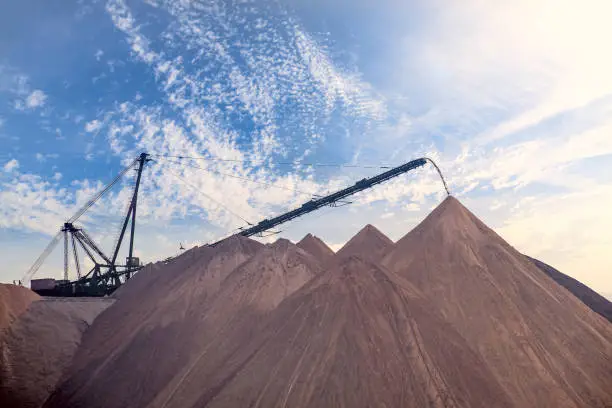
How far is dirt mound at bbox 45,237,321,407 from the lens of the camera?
20.3 metres

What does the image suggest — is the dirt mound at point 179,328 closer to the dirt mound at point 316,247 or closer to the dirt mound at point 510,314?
the dirt mound at point 316,247

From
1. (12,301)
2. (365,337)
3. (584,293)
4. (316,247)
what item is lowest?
(365,337)

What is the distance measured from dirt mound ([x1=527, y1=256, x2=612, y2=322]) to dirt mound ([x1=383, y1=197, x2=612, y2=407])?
13.7 meters

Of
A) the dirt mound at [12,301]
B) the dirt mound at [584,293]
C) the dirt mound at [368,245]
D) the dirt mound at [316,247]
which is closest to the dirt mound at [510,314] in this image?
the dirt mound at [368,245]

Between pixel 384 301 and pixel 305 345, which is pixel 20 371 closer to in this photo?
pixel 305 345

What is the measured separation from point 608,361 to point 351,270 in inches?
475

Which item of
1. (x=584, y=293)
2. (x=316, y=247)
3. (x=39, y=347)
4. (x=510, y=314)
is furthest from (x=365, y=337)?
(x=584, y=293)

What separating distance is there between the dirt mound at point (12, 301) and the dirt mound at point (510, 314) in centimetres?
2579

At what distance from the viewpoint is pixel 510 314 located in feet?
62.2

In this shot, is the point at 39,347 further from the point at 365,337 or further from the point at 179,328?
the point at 365,337

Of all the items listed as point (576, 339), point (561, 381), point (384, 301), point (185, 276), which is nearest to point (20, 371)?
point (185, 276)

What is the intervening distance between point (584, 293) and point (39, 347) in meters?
41.7

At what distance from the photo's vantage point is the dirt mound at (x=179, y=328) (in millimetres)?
20297

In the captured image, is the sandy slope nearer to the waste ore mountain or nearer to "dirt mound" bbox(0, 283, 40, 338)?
the waste ore mountain
